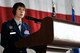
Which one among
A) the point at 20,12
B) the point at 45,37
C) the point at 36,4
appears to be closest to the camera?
the point at 45,37

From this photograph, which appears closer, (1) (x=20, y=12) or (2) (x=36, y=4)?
(1) (x=20, y=12)

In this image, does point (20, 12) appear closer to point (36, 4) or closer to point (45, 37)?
point (45, 37)

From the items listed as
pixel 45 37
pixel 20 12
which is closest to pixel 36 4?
pixel 20 12

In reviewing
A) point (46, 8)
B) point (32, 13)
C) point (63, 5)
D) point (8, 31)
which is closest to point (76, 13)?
point (63, 5)

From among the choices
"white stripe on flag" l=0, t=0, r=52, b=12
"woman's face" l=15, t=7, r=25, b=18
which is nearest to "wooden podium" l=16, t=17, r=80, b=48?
"woman's face" l=15, t=7, r=25, b=18

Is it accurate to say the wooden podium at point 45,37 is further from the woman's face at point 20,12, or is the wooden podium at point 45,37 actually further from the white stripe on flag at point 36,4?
the white stripe on flag at point 36,4

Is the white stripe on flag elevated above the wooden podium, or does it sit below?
above

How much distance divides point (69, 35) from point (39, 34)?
0.65ft

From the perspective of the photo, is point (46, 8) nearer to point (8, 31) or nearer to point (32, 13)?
point (32, 13)

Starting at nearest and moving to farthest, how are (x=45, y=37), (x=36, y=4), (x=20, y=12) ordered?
(x=45, y=37) < (x=20, y=12) < (x=36, y=4)

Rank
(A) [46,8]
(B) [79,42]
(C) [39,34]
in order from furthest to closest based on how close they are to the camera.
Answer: (A) [46,8] < (B) [79,42] < (C) [39,34]

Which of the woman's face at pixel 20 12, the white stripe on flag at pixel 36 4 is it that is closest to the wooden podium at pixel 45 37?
the woman's face at pixel 20 12

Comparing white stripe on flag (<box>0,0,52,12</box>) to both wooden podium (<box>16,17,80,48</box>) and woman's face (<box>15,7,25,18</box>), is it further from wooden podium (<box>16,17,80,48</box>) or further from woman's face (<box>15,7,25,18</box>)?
wooden podium (<box>16,17,80,48</box>)

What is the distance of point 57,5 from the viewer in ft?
11.3
